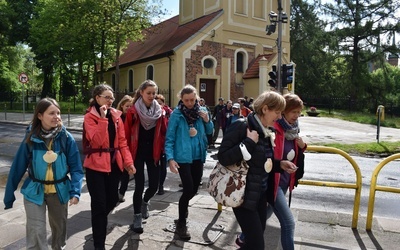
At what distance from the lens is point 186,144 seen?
4039 millimetres

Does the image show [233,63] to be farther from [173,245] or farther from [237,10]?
[173,245]

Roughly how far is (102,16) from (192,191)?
23.6m

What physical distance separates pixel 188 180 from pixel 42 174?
1575mm

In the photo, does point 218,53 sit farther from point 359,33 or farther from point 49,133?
point 49,133

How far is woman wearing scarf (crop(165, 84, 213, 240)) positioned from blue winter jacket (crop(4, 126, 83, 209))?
112cm

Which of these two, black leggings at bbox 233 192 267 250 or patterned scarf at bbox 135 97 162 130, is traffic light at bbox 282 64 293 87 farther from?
black leggings at bbox 233 192 267 250

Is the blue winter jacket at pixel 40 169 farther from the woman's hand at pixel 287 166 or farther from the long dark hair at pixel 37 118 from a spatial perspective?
the woman's hand at pixel 287 166

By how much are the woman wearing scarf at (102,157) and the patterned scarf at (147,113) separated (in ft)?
1.67

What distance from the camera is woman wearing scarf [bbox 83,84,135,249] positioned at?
140 inches

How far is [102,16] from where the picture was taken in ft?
81.8

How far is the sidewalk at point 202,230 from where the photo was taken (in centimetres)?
396

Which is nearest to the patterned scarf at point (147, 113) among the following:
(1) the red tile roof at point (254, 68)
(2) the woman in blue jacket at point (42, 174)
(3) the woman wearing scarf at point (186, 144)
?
(3) the woman wearing scarf at point (186, 144)

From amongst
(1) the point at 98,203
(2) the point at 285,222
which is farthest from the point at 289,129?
(1) the point at 98,203

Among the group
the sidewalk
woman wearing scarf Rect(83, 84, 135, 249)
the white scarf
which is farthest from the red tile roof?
the white scarf
